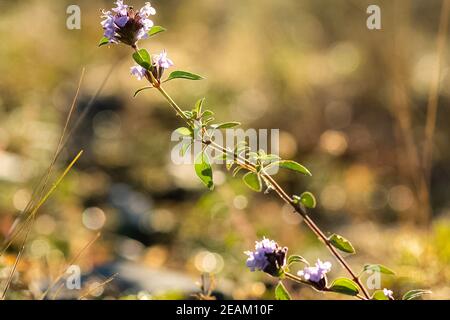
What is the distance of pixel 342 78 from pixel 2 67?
9.97 ft

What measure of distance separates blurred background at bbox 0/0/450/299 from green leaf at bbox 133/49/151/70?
668 mm

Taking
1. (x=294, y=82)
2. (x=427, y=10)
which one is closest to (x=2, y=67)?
(x=294, y=82)

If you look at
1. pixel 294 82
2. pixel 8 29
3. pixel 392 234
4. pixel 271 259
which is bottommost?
pixel 392 234

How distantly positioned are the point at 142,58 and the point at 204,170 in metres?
0.30

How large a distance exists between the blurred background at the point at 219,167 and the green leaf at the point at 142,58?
0.67m

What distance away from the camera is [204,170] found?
155 centimetres

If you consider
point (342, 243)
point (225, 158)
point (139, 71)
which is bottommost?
point (342, 243)

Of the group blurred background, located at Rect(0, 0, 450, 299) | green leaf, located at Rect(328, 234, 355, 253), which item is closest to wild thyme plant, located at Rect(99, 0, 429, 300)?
green leaf, located at Rect(328, 234, 355, 253)

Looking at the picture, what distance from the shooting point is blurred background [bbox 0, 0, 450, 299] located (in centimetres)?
284

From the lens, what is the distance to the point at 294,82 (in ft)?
18.9

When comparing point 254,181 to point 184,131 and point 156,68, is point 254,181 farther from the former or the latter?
point 156,68

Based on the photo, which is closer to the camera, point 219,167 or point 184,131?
point 184,131

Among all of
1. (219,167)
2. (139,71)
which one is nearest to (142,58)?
(139,71)
